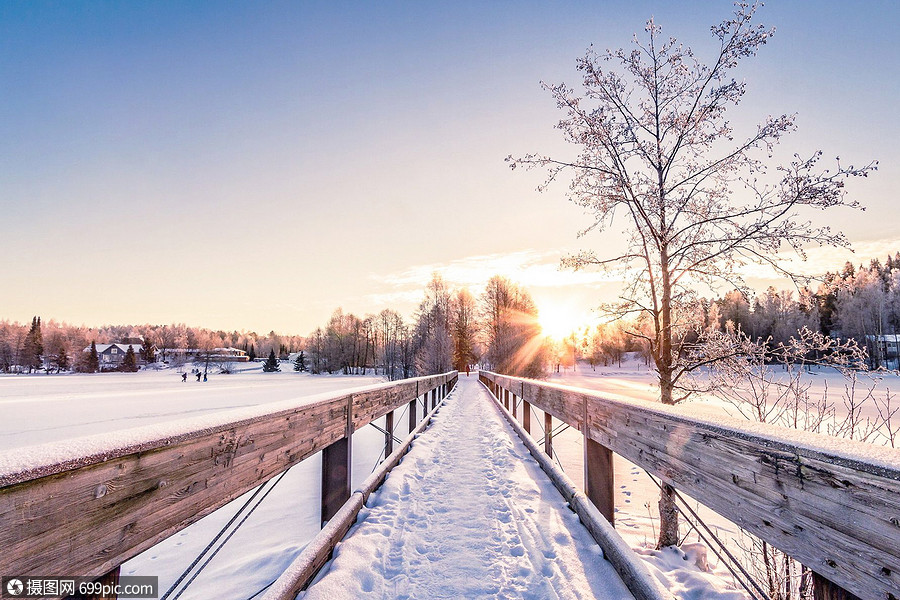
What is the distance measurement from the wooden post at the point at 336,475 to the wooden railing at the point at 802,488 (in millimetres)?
2235

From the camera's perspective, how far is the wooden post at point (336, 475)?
9.96 feet

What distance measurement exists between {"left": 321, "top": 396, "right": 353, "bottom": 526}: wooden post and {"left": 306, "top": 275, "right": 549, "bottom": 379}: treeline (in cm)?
3220

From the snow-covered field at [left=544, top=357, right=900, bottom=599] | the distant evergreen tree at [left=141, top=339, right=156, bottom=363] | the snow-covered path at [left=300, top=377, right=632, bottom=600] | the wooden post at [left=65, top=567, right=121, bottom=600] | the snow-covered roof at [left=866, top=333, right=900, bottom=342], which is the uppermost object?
the wooden post at [left=65, top=567, right=121, bottom=600]

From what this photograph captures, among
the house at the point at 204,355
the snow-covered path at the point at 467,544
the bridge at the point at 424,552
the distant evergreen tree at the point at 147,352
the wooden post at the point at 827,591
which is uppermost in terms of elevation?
the bridge at the point at 424,552

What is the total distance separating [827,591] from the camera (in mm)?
1288

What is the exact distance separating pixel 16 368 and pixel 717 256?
118m

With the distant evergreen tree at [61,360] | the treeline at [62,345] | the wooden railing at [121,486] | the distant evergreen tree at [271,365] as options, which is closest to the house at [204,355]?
the treeline at [62,345]

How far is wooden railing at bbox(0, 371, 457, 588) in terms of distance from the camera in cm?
100

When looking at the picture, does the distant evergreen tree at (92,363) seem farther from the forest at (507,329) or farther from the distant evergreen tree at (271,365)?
the distant evergreen tree at (271,365)

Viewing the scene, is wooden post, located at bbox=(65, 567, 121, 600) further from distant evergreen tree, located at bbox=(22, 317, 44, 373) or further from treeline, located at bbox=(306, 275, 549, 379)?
distant evergreen tree, located at bbox=(22, 317, 44, 373)

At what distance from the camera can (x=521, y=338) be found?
3653 cm

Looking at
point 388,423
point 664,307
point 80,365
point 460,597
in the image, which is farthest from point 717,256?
point 80,365

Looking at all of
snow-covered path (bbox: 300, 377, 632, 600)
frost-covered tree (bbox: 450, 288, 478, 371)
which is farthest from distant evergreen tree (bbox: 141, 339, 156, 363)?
snow-covered path (bbox: 300, 377, 632, 600)

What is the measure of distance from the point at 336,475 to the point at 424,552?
89cm
